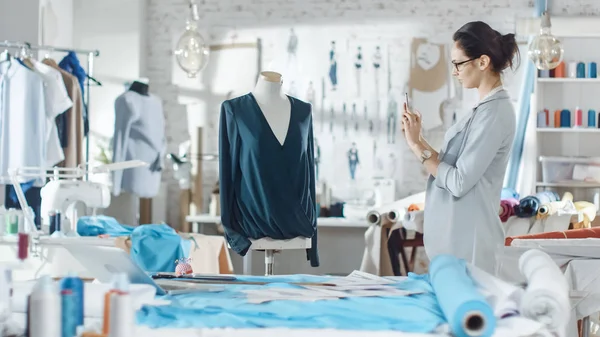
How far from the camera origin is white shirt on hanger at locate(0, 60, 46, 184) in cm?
576

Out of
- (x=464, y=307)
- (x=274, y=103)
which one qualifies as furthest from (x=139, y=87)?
(x=464, y=307)

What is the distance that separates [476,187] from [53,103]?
357cm

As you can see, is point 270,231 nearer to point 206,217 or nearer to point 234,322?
point 234,322

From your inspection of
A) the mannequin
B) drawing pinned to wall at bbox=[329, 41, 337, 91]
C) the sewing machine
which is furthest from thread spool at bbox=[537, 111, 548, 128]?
the sewing machine

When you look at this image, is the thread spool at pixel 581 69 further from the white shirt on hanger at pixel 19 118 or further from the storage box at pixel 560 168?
the white shirt on hanger at pixel 19 118

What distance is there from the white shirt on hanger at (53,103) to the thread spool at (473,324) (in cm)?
425

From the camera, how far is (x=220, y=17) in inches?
332

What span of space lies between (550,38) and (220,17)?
340 centimetres

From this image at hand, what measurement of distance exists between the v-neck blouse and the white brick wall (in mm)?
4285

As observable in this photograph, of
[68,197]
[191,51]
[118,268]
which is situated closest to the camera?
[118,268]

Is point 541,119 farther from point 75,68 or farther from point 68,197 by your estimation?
point 68,197

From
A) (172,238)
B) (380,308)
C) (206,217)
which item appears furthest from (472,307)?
(206,217)

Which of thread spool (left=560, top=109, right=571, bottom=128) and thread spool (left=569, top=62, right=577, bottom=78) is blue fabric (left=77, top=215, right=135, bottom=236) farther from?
thread spool (left=569, top=62, right=577, bottom=78)

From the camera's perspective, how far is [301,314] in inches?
97.2
